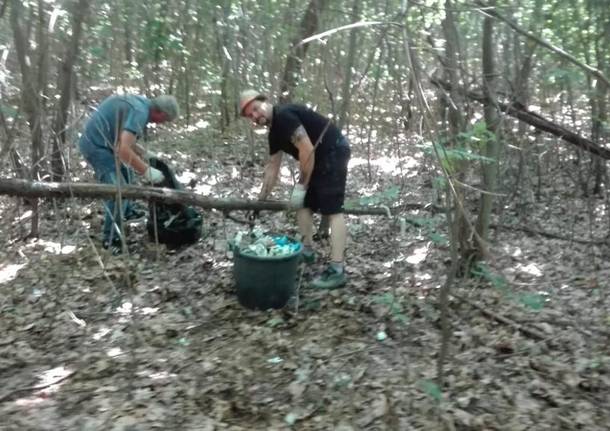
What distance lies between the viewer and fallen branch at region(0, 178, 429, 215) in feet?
16.0

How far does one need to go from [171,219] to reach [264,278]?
5.29ft

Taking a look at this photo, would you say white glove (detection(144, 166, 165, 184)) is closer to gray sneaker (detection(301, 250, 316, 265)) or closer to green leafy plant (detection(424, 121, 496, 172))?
gray sneaker (detection(301, 250, 316, 265))

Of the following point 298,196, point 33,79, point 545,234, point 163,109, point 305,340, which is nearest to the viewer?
point 305,340

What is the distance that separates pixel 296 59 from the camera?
7539 mm

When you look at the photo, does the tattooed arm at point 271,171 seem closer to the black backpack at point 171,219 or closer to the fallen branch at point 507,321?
the black backpack at point 171,219

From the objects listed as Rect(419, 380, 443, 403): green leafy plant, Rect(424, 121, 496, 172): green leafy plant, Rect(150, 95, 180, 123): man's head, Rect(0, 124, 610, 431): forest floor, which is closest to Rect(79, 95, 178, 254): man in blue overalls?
Rect(150, 95, 180, 123): man's head

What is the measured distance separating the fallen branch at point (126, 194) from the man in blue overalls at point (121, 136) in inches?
9.8

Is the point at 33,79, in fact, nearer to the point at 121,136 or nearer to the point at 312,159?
the point at 121,136

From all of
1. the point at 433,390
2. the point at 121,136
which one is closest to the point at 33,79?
the point at 121,136

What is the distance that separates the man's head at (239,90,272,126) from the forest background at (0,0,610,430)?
56 cm

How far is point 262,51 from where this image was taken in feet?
25.2

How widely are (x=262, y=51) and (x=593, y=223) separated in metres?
4.44

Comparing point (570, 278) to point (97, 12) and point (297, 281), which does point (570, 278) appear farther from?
point (97, 12)

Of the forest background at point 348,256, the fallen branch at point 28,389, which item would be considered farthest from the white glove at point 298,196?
the fallen branch at point 28,389
